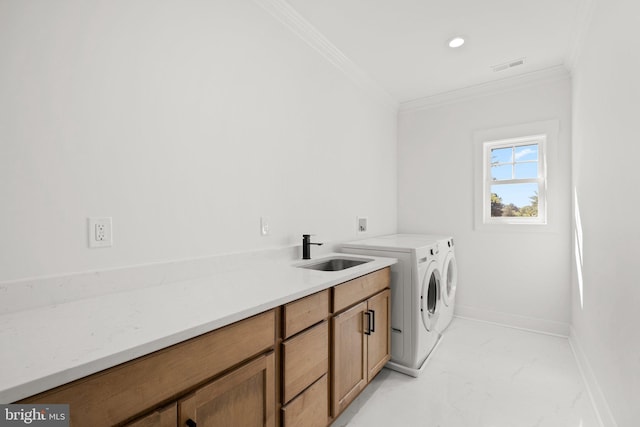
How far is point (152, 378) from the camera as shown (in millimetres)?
789

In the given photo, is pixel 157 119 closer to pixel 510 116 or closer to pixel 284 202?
pixel 284 202

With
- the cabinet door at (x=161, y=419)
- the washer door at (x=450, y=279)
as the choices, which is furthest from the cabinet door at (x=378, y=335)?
the cabinet door at (x=161, y=419)

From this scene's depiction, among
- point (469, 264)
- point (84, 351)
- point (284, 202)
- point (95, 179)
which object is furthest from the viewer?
point (469, 264)

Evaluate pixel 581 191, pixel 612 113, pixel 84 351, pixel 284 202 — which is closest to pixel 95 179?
pixel 84 351

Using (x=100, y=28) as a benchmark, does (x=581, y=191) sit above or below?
below

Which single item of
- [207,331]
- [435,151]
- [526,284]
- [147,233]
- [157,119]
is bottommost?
[526,284]

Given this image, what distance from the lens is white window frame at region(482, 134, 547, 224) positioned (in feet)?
9.87

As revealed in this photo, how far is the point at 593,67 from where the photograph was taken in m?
1.94

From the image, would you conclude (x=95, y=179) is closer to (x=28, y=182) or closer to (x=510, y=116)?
(x=28, y=182)

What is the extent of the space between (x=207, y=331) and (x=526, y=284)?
3.26 metres

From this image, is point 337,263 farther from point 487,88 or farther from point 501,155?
point 487,88

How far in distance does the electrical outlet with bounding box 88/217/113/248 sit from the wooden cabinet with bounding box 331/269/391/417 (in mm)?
1049

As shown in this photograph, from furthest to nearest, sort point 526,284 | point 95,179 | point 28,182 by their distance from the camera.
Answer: point 526,284, point 95,179, point 28,182

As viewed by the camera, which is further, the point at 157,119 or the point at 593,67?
the point at 593,67
